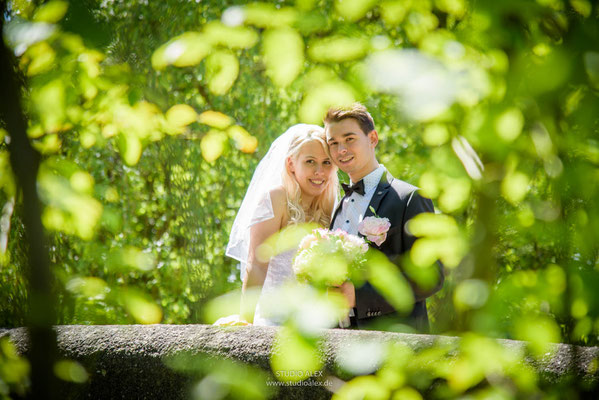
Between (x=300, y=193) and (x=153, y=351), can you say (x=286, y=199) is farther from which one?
(x=153, y=351)

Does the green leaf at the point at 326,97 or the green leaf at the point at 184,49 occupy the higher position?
the green leaf at the point at 184,49

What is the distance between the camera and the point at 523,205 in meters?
1.05

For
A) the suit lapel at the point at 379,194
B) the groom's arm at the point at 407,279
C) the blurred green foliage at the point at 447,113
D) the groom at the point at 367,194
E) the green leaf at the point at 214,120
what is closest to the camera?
the blurred green foliage at the point at 447,113

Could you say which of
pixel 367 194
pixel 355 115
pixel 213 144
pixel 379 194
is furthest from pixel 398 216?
pixel 213 144

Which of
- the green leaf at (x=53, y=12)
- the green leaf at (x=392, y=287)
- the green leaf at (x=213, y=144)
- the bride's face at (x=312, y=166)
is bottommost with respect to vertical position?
the bride's face at (x=312, y=166)

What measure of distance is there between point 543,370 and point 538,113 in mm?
977

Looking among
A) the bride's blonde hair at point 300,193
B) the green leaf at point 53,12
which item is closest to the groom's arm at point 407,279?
the bride's blonde hair at point 300,193

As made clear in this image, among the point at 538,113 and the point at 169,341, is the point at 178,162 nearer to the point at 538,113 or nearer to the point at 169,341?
the point at 169,341

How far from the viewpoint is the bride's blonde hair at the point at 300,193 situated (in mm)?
3549

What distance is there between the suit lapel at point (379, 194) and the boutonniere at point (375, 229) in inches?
10.2

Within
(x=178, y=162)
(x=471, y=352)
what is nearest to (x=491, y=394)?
(x=471, y=352)

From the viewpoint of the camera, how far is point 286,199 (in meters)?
3.58

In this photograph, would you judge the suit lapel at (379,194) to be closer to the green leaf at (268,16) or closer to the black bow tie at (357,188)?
the black bow tie at (357,188)

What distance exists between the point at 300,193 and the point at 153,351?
1.81m
